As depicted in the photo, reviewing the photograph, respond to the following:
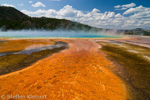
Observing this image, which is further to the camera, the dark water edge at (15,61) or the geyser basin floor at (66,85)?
the dark water edge at (15,61)

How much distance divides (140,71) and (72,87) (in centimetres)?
622

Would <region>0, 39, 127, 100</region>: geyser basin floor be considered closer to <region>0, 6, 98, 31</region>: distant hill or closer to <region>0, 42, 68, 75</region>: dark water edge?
<region>0, 42, 68, 75</region>: dark water edge

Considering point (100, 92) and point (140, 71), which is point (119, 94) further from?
point (140, 71)

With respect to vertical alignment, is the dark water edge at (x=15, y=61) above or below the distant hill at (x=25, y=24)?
below

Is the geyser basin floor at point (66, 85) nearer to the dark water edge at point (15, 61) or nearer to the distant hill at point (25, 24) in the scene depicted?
the dark water edge at point (15, 61)

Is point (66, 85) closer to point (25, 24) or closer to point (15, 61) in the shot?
point (15, 61)

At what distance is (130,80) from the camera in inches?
234

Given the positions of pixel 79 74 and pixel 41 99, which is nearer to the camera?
pixel 41 99

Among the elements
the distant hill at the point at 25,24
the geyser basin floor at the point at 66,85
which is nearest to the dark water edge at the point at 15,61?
the geyser basin floor at the point at 66,85

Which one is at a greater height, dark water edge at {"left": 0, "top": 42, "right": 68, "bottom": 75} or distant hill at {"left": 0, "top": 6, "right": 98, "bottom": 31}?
distant hill at {"left": 0, "top": 6, "right": 98, "bottom": 31}

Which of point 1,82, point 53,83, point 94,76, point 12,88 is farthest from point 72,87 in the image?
point 1,82

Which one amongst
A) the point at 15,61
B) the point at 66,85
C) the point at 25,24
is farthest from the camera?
the point at 25,24

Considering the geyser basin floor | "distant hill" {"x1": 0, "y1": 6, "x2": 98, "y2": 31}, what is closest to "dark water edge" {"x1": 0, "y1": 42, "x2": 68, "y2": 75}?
the geyser basin floor

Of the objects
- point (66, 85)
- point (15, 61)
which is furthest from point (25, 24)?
point (66, 85)
